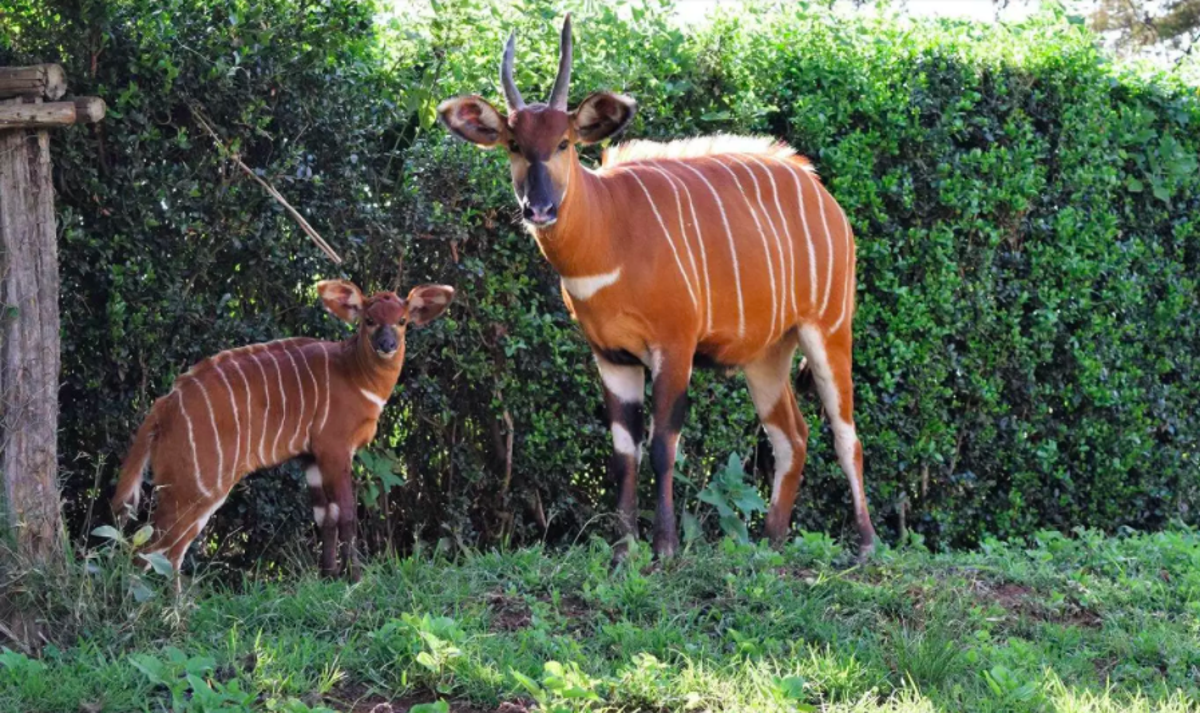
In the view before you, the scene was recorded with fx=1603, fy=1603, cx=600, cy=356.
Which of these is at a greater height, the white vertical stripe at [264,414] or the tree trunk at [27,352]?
the tree trunk at [27,352]

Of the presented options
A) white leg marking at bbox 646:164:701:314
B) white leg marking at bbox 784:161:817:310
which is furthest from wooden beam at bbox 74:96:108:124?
white leg marking at bbox 784:161:817:310

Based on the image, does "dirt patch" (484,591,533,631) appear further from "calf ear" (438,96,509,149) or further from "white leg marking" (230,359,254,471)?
"calf ear" (438,96,509,149)

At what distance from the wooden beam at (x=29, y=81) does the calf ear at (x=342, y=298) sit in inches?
51.4

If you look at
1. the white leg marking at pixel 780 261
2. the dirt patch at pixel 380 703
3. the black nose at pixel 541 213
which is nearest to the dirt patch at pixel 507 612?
the dirt patch at pixel 380 703

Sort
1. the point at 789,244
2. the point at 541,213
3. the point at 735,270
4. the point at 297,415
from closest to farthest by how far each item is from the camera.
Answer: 1. the point at 541,213
2. the point at 297,415
3. the point at 735,270
4. the point at 789,244

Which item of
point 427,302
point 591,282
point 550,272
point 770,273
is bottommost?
point 550,272

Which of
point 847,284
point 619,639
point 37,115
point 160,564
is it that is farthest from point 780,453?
point 37,115

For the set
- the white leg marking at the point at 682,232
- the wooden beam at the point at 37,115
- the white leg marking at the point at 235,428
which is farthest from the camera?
the white leg marking at the point at 682,232

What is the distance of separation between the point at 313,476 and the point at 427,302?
82 cm

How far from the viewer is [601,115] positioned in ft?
19.6

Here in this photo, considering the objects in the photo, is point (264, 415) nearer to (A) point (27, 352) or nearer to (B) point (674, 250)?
(A) point (27, 352)

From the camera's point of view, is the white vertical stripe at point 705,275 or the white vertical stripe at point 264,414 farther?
the white vertical stripe at point 705,275

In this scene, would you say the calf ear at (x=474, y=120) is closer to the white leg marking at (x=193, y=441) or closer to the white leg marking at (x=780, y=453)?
the white leg marking at (x=193, y=441)

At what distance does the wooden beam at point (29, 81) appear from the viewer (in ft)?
17.0
